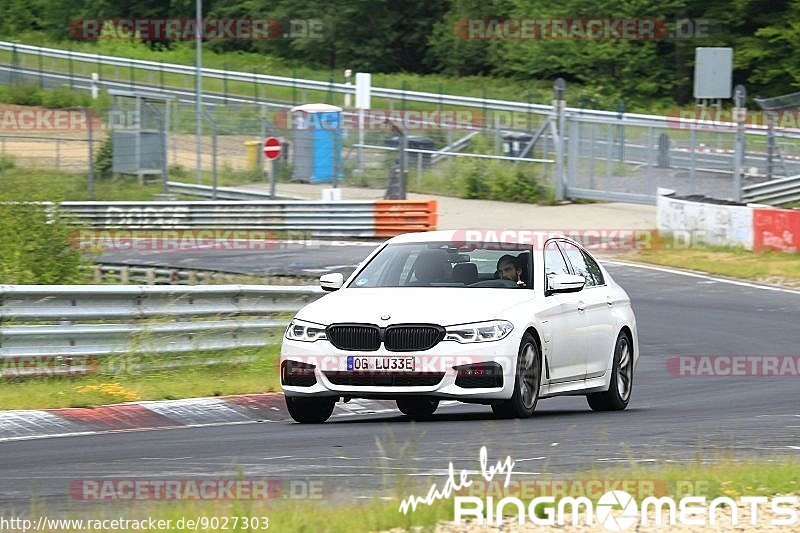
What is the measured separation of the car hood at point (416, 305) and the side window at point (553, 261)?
599mm

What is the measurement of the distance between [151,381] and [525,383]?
428 centimetres

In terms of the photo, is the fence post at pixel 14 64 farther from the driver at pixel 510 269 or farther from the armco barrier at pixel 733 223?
the driver at pixel 510 269

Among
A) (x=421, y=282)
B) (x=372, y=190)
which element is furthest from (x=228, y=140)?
(x=421, y=282)

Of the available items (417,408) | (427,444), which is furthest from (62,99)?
(427,444)

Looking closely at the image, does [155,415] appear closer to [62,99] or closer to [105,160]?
[105,160]

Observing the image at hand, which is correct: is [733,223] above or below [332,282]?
below

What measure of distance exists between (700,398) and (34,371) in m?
5.91

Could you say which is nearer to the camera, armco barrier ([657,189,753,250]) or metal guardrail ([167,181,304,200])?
armco barrier ([657,189,753,250])

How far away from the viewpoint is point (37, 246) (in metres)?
19.3

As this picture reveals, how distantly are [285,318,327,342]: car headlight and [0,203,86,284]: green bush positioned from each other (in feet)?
26.4

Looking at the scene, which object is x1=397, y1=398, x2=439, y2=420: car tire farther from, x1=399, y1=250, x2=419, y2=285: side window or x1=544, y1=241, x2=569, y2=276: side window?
x1=544, y1=241, x2=569, y2=276: side window

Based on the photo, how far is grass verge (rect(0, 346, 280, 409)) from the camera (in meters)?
12.6
